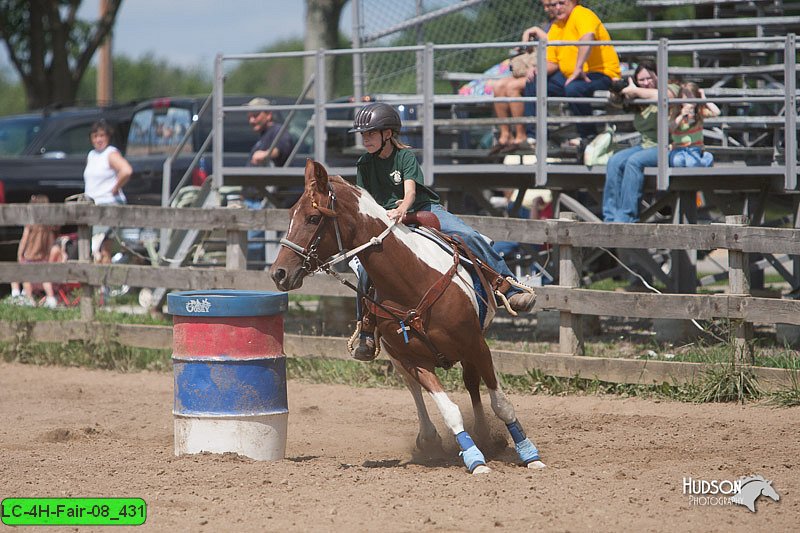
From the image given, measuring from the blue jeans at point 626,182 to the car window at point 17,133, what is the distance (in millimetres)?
10536

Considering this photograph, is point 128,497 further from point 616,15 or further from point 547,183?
point 616,15

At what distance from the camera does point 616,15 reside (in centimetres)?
1579

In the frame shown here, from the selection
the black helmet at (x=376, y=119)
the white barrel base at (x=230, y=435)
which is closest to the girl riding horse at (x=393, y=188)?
the black helmet at (x=376, y=119)

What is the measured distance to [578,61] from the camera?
1161 centimetres

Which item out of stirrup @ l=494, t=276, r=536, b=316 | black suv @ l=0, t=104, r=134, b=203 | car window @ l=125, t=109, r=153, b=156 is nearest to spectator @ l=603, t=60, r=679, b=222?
stirrup @ l=494, t=276, r=536, b=316

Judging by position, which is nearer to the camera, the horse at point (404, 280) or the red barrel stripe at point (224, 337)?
the horse at point (404, 280)

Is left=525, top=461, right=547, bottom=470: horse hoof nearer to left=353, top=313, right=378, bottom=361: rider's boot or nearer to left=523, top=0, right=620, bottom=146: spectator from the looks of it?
left=353, top=313, right=378, bottom=361: rider's boot

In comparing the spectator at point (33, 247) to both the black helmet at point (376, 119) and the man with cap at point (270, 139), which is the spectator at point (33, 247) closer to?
the man with cap at point (270, 139)

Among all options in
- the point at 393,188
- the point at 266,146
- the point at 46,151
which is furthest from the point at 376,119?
the point at 46,151

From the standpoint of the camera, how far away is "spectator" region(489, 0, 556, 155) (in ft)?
40.1

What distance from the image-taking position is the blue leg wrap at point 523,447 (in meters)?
7.58

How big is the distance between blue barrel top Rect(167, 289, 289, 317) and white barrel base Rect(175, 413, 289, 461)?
2.35 feet

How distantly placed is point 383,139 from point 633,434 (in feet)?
9.52

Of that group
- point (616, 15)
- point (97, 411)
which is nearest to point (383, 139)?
point (97, 411)
